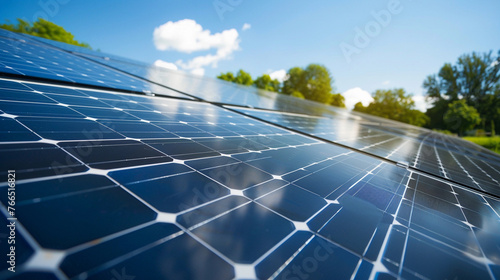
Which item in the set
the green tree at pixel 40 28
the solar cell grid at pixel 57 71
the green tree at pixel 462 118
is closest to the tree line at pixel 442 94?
the green tree at pixel 462 118

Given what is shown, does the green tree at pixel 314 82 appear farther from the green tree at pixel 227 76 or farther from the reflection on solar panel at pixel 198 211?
the reflection on solar panel at pixel 198 211

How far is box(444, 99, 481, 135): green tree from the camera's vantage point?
1799 inches

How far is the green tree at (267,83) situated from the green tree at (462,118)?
2202 inches

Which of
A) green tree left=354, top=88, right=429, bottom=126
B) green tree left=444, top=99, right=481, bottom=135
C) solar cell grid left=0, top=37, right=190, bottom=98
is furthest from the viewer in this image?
green tree left=354, top=88, right=429, bottom=126

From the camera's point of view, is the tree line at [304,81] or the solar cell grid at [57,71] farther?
the tree line at [304,81]

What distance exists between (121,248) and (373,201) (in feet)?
8.62

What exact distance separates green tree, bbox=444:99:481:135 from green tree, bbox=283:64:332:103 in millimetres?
40953

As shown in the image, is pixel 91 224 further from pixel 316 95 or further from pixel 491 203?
pixel 316 95

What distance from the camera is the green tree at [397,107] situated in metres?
75.1

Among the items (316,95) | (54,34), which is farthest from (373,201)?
(316,95)

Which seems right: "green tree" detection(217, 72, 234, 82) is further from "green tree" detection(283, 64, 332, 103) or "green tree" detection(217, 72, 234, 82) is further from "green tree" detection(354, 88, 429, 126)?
"green tree" detection(354, 88, 429, 126)

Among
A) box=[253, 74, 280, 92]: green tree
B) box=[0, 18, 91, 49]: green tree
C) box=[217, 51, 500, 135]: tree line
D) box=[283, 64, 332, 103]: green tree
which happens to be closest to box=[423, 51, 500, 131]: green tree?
box=[217, 51, 500, 135]: tree line

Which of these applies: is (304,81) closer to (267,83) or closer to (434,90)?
(267,83)

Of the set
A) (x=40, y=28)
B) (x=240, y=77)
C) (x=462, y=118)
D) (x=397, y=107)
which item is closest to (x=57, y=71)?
(x=462, y=118)
